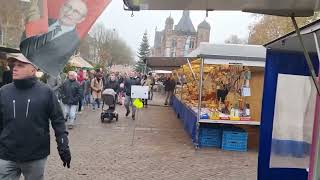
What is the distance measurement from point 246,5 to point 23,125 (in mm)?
2291

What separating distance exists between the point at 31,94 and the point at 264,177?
314cm

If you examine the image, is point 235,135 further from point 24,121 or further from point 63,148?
point 24,121

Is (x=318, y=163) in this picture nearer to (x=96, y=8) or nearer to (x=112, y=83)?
(x=96, y=8)

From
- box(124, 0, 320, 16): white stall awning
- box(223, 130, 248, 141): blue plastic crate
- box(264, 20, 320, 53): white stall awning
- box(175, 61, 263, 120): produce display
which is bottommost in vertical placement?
box(223, 130, 248, 141): blue plastic crate

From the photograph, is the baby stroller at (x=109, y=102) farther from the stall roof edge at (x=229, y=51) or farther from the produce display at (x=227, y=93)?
the stall roof edge at (x=229, y=51)

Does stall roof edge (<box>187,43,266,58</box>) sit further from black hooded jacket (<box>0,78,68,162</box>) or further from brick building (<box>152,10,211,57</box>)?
brick building (<box>152,10,211,57</box>)

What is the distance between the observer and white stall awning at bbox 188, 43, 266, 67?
10688 millimetres

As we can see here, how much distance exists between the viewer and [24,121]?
434cm

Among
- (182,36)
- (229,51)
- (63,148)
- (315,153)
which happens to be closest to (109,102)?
(229,51)

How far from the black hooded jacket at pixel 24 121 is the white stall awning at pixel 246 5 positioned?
148cm

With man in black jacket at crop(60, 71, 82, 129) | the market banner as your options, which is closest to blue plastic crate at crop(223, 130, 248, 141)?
man in black jacket at crop(60, 71, 82, 129)

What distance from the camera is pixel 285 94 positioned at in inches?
225

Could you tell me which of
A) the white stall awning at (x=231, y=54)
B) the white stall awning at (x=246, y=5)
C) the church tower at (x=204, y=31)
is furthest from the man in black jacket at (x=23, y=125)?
the church tower at (x=204, y=31)

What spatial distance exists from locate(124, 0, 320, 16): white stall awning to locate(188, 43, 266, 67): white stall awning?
668 centimetres
